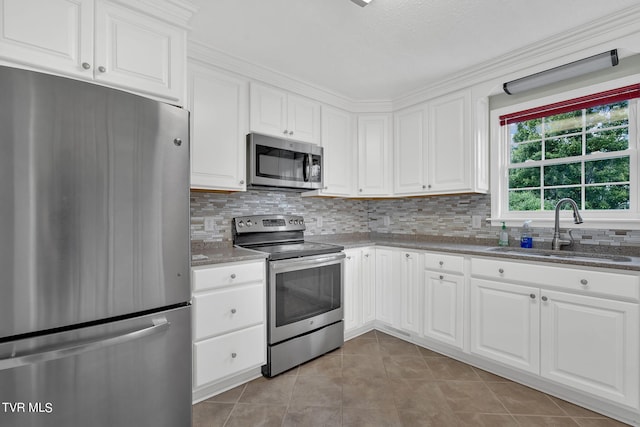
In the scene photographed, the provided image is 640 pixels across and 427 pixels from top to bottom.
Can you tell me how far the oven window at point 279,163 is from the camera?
2.44 metres

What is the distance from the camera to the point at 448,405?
1.87 m

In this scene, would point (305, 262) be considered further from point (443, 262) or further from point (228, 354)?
point (443, 262)

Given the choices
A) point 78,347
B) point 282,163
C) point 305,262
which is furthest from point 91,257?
point 282,163

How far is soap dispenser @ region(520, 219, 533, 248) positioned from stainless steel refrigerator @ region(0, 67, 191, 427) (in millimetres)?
2516

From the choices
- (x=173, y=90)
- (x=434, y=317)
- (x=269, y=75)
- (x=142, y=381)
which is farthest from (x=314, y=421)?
(x=269, y=75)

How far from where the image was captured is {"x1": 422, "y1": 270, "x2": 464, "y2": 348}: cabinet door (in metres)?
2.40

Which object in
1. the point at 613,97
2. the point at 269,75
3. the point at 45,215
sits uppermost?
the point at 269,75

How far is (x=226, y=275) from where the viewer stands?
197 cm

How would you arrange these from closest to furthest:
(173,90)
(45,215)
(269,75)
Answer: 1. (45,215)
2. (173,90)
3. (269,75)

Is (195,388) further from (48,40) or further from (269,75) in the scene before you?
(269,75)

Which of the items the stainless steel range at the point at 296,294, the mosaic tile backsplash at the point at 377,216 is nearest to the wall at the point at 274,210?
the mosaic tile backsplash at the point at 377,216

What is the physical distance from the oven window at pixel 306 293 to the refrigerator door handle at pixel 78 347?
3.16 feet

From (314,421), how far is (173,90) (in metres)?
2.01

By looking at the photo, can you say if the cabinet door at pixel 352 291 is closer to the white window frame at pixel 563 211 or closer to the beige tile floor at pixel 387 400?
the beige tile floor at pixel 387 400
